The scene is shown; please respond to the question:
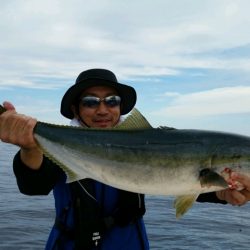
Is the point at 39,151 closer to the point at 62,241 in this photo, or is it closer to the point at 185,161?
the point at 62,241

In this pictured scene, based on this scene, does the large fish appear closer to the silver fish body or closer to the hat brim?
the silver fish body

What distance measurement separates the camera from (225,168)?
4914 mm

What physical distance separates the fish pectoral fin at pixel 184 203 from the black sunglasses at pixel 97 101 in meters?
1.81

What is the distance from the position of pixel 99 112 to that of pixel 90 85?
0.50m

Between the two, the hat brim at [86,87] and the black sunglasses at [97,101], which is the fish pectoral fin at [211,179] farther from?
the hat brim at [86,87]

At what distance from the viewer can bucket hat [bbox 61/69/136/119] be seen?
6.23 meters

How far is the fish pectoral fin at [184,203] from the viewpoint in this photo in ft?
16.2

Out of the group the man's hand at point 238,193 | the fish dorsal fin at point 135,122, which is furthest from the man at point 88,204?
the fish dorsal fin at point 135,122

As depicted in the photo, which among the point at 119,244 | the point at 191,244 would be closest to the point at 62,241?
the point at 119,244

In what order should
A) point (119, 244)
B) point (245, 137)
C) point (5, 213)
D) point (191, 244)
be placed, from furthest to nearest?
point (5, 213) < point (191, 244) < point (119, 244) < point (245, 137)

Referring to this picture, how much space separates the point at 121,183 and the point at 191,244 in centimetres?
871

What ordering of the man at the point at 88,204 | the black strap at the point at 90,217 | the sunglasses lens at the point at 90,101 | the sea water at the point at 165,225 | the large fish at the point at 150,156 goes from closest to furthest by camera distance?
1. the large fish at the point at 150,156
2. the man at the point at 88,204
3. the black strap at the point at 90,217
4. the sunglasses lens at the point at 90,101
5. the sea water at the point at 165,225

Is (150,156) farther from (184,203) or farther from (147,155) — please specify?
(184,203)

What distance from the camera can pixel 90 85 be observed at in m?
6.28
